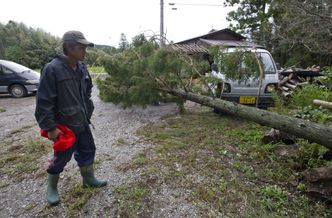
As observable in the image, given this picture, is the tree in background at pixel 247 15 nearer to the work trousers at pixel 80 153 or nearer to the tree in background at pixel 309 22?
the tree in background at pixel 309 22

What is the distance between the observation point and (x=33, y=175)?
3.38 metres

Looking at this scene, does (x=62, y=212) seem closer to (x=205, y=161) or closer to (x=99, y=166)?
(x=99, y=166)

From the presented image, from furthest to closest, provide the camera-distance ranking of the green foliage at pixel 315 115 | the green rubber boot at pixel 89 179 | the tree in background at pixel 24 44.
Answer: the tree in background at pixel 24 44, the green foliage at pixel 315 115, the green rubber boot at pixel 89 179

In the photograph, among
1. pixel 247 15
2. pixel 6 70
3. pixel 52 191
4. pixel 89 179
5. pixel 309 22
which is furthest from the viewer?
pixel 247 15

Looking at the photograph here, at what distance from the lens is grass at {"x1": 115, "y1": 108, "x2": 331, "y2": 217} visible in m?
2.66

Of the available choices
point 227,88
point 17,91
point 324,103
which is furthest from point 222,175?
point 17,91

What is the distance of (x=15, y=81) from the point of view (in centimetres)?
998

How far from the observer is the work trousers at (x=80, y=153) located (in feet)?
8.21

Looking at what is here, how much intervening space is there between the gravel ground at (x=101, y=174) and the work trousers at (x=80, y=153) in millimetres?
439

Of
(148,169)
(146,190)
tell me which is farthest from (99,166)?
(146,190)

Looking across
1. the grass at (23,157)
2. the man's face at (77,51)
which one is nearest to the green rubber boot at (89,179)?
the grass at (23,157)

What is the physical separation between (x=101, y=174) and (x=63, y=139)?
115cm

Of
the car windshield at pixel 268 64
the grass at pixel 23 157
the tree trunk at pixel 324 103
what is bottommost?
the grass at pixel 23 157

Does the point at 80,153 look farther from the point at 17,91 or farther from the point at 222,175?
the point at 17,91
